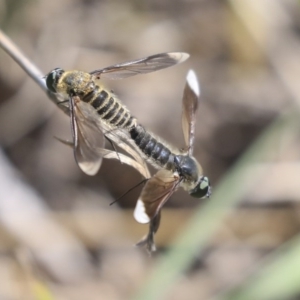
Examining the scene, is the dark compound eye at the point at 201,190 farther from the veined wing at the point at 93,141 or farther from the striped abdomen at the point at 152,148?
the veined wing at the point at 93,141

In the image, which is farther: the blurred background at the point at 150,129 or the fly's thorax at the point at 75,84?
the blurred background at the point at 150,129

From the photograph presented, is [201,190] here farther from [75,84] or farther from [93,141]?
[75,84]

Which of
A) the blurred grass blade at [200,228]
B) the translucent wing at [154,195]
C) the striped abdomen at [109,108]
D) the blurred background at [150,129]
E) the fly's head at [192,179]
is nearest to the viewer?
the translucent wing at [154,195]

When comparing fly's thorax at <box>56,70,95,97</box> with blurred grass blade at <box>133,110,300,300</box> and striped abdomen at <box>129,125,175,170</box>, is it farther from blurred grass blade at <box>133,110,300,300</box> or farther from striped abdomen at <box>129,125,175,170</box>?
blurred grass blade at <box>133,110,300,300</box>

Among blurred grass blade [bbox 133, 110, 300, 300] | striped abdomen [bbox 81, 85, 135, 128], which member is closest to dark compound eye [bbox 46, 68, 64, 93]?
striped abdomen [bbox 81, 85, 135, 128]

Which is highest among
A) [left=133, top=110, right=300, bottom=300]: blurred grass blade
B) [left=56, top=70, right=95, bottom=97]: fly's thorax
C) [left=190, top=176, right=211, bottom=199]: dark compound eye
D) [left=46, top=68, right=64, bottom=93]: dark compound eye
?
[left=46, top=68, right=64, bottom=93]: dark compound eye

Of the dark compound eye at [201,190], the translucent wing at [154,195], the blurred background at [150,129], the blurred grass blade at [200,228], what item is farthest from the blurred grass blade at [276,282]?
the translucent wing at [154,195]

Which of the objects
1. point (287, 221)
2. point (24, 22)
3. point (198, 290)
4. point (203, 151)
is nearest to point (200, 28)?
point (203, 151)
